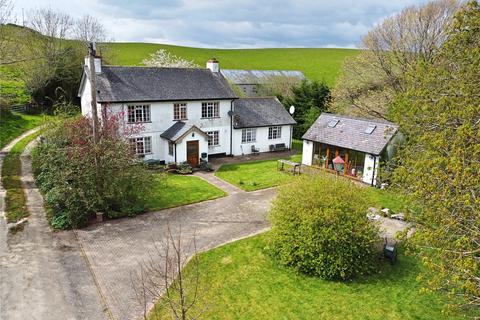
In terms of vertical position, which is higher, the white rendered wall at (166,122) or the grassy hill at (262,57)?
the grassy hill at (262,57)

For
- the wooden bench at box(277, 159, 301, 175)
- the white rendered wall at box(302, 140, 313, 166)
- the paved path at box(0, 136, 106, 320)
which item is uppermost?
the white rendered wall at box(302, 140, 313, 166)

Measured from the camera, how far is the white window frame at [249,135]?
3322cm

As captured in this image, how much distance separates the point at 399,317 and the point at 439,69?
27.7ft

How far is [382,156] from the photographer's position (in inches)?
969

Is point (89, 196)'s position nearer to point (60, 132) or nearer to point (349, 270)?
point (60, 132)

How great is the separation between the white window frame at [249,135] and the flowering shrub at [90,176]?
14.7m

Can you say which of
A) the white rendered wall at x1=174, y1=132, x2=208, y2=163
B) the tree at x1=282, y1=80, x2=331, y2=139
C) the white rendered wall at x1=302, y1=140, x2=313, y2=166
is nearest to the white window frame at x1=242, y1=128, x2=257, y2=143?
the white rendered wall at x1=174, y1=132, x2=208, y2=163

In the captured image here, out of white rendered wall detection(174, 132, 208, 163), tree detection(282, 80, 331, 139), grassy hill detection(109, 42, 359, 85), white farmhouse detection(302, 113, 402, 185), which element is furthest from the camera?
grassy hill detection(109, 42, 359, 85)

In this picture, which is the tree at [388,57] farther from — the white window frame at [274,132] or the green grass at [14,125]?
the green grass at [14,125]

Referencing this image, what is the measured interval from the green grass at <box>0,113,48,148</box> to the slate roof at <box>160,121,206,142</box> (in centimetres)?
1420

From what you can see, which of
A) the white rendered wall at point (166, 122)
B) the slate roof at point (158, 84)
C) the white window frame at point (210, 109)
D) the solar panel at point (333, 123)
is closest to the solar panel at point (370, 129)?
the solar panel at point (333, 123)

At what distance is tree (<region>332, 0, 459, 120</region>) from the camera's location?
27.1 m

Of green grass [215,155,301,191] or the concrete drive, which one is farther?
green grass [215,155,301,191]

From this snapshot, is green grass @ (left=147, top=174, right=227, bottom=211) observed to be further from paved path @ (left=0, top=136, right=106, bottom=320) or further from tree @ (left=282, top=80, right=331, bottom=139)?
tree @ (left=282, top=80, right=331, bottom=139)
